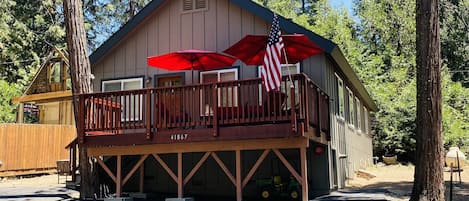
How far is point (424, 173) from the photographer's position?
8.74 m

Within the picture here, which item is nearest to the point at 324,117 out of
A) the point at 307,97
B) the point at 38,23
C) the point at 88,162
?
the point at 307,97

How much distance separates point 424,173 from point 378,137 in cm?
1583

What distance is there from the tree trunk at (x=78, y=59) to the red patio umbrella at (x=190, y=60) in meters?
1.74

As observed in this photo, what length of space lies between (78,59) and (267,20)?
15.6 ft

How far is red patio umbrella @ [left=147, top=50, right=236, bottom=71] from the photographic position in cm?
1035

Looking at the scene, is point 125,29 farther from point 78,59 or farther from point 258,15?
point 258,15

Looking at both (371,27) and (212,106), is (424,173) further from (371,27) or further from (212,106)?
(371,27)

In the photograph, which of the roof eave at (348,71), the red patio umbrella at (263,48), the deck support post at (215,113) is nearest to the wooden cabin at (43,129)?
the red patio umbrella at (263,48)

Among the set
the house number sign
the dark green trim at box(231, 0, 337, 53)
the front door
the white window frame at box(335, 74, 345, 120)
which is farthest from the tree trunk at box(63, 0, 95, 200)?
the white window frame at box(335, 74, 345, 120)

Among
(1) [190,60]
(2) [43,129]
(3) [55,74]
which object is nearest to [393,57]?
(3) [55,74]

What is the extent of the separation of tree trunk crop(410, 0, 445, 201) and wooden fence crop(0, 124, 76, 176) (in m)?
14.0

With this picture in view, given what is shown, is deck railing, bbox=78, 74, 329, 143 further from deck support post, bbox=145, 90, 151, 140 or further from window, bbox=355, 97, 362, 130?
window, bbox=355, 97, 362, 130

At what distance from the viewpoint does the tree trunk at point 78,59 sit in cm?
1087

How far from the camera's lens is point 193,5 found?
12.2 metres
